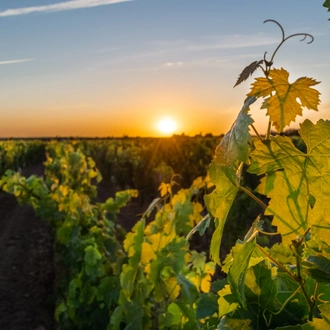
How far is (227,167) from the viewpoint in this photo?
3.42 feet

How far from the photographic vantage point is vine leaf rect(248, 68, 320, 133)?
40.1 inches

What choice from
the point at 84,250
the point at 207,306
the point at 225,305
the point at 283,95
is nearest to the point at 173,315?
the point at 207,306

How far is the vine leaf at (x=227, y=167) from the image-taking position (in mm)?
969

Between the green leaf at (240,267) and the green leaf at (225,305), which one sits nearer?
the green leaf at (240,267)

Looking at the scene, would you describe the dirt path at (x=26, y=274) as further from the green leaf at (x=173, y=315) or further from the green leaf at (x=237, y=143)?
the green leaf at (x=237, y=143)

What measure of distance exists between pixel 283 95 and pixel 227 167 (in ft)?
0.55

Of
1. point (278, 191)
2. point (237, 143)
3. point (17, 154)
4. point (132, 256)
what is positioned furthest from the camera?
point (17, 154)

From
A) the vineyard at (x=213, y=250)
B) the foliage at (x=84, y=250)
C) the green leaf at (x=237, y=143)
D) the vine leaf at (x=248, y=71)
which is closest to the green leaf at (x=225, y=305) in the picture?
the vineyard at (x=213, y=250)

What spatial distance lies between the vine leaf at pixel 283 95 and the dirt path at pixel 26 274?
6.39 m

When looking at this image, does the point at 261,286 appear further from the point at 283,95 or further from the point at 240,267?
the point at 283,95

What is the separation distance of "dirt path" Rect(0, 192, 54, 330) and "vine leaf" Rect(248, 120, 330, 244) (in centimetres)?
630

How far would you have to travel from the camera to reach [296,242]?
1.09 m

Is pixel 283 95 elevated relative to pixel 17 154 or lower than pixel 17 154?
lower

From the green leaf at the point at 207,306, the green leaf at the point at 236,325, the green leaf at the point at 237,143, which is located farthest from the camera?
the green leaf at the point at 207,306
